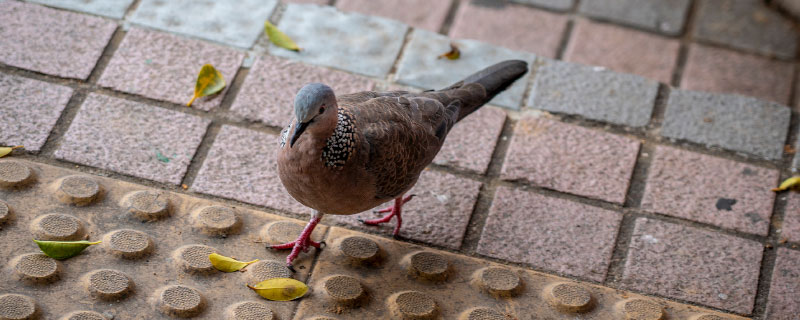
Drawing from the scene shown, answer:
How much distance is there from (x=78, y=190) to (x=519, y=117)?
6.82ft

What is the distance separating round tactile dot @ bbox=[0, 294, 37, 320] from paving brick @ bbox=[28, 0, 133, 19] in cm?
181

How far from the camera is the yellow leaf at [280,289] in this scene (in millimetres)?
2807

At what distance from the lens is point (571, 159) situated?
3.59 metres

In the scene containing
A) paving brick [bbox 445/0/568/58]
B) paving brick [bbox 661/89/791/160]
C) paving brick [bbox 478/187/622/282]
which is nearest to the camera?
paving brick [bbox 478/187/622/282]

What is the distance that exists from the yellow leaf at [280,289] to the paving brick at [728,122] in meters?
2.03

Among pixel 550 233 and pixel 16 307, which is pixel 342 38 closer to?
pixel 550 233

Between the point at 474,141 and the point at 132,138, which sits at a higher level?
the point at 474,141

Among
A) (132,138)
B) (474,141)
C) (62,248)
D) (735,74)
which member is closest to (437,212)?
(474,141)

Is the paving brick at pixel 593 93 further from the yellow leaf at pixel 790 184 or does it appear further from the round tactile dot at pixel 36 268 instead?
the round tactile dot at pixel 36 268

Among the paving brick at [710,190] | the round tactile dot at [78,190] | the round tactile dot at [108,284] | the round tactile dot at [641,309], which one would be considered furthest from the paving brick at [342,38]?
the round tactile dot at [641,309]

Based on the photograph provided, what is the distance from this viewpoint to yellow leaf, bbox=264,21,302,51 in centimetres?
391

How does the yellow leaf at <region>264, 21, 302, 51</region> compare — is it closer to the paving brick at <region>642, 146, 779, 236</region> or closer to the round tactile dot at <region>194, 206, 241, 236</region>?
the round tactile dot at <region>194, 206, 241, 236</region>

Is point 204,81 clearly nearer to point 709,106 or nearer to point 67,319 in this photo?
point 67,319

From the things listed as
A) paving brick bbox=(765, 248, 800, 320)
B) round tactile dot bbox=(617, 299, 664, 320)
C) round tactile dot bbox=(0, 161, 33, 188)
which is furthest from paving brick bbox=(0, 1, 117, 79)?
paving brick bbox=(765, 248, 800, 320)
